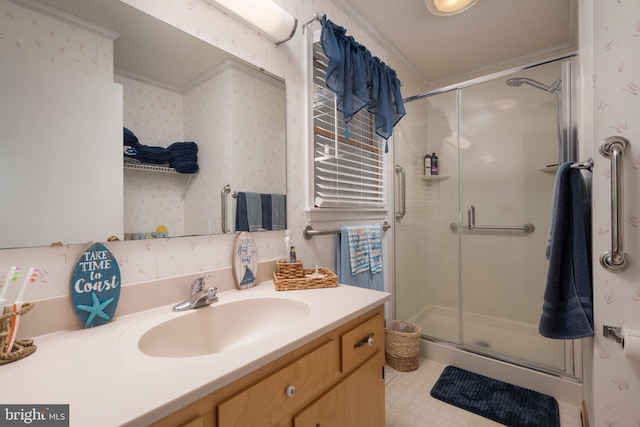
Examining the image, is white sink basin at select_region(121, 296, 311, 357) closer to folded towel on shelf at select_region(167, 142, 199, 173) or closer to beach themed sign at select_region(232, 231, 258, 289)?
beach themed sign at select_region(232, 231, 258, 289)

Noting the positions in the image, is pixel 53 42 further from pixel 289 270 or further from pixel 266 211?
pixel 289 270

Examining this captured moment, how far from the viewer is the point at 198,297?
3.16 feet

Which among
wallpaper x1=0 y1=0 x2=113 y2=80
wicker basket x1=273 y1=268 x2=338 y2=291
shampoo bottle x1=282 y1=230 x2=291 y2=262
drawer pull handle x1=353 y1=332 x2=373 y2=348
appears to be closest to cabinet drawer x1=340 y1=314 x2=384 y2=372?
drawer pull handle x1=353 y1=332 x2=373 y2=348

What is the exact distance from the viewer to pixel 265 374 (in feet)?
2.16

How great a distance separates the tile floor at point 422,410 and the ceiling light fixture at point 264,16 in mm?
2020

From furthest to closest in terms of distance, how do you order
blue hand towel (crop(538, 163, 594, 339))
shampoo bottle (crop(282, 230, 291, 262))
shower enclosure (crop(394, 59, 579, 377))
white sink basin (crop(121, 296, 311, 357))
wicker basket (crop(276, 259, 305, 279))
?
shower enclosure (crop(394, 59, 579, 377)) → shampoo bottle (crop(282, 230, 291, 262)) → wicker basket (crop(276, 259, 305, 279)) → blue hand towel (crop(538, 163, 594, 339)) → white sink basin (crop(121, 296, 311, 357))

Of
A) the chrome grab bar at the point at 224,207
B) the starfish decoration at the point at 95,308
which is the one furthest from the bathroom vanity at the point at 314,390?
the chrome grab bar at the point at 224,207

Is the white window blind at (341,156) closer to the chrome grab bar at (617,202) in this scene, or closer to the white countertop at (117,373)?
the white countertop at (117,373)

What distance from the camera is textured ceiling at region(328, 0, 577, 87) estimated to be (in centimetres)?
187

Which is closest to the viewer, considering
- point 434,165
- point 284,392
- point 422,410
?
point 284,392

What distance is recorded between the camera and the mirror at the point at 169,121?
2.75ft

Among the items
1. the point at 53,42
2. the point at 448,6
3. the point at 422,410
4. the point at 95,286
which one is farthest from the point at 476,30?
the point at 95,286

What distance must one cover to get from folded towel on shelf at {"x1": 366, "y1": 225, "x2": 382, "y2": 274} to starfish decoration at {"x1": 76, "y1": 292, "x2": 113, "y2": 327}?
4.50 ft

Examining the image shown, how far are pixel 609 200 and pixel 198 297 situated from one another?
4.84 ft
